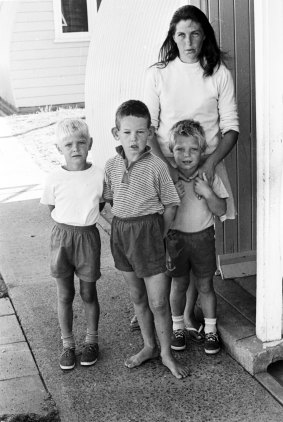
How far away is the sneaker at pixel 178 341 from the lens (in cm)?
434

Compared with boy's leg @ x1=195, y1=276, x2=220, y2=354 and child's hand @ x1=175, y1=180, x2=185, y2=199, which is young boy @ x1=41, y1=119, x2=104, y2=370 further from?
boy's leg @ x1=195, y1=276, x2=220, y2=354

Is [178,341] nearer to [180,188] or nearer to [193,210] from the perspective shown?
[193,210]

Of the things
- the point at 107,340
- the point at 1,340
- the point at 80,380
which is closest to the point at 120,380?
the point at 80,380

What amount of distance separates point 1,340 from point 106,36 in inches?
140

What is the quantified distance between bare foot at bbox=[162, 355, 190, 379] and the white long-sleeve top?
3.91ft

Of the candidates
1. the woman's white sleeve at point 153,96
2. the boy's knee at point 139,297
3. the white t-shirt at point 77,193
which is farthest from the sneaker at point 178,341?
the woman's white sleeve at point 153,96

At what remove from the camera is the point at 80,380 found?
406cm

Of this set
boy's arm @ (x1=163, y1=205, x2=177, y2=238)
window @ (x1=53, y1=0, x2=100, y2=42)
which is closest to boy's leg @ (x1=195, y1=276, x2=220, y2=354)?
boy's arm @ (x1=163, y1=205, x2=177, y2=238)

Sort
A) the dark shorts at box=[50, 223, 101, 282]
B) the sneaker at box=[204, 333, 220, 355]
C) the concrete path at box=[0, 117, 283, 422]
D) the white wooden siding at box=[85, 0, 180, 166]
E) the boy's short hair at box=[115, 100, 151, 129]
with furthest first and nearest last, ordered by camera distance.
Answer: the white wooden siding at box=[85, 0, 180, 166]
the sneaker at box=[204, 333, 220, 355]
the dark shorts at box=[50, 223, 101, 282]
the boy's short hair at box=[115, 100, 151, 129]
the concrete path at box=[0, 117, 283, 422]

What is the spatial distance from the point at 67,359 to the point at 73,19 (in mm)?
11584

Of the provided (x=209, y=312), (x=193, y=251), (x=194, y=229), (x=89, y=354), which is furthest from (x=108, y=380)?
(x=194, y=229)

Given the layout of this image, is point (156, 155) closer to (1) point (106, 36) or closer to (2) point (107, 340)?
(2) point (107, 340)

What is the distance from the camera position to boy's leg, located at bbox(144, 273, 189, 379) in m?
4.01

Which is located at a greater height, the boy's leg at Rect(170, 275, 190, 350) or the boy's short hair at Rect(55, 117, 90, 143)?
the boy's short hair at Rect(55, 117, 90, 143)
